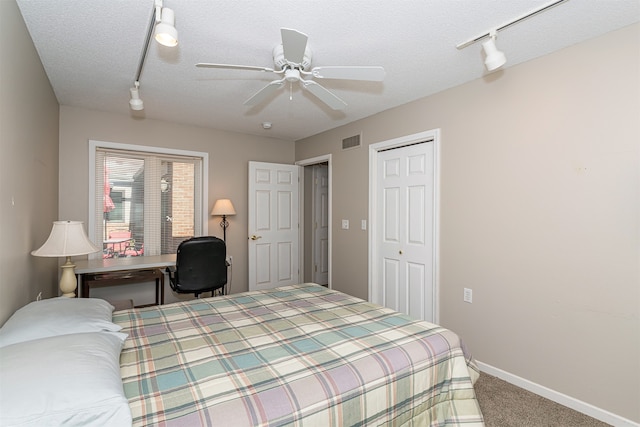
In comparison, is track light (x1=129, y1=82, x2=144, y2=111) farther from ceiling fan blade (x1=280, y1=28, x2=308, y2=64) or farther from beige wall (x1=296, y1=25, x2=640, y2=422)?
beige wall (x1=296, y1=25, x2=640, y2=422)

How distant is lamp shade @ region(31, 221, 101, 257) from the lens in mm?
2137

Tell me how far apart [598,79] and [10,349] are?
339cm

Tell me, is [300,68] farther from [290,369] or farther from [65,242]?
[65,242]

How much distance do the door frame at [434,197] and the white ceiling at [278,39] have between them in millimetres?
423

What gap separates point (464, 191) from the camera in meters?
2.85

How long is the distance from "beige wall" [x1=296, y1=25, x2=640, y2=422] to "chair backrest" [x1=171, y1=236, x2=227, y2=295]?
231cm

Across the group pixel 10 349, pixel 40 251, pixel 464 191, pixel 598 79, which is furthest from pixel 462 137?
pixel 40 251

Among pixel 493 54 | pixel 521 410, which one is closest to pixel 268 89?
pixel 493 54

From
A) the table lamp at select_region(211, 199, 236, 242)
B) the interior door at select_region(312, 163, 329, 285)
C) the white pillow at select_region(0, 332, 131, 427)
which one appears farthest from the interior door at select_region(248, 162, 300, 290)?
the white pillow at select_region(0, 332, 131, 427)

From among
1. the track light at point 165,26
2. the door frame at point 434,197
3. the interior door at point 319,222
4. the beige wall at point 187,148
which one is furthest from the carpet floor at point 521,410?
the interior door at point 319,222

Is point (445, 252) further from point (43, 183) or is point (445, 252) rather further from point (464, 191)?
point (43, 183)

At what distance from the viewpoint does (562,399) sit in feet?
7.29

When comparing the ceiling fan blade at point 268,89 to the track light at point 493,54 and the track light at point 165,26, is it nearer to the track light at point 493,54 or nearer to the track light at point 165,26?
the track light at point 165,26

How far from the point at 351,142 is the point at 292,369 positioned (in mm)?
3137
